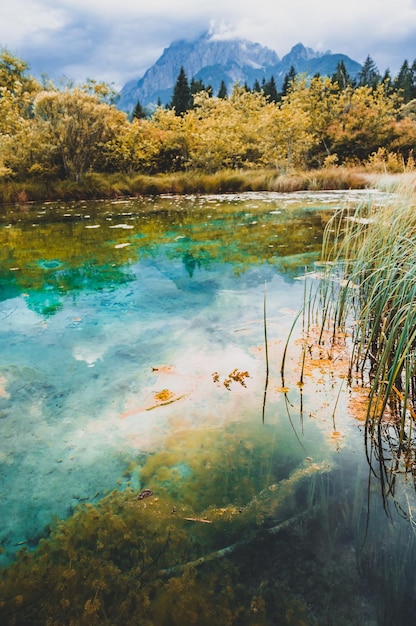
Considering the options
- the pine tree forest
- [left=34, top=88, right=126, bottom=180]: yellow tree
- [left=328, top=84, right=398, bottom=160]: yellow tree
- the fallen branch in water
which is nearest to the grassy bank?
the pine tree forest

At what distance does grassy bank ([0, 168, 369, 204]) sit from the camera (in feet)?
44.7

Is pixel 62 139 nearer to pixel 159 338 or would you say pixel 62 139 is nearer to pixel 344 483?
pixel 159 338

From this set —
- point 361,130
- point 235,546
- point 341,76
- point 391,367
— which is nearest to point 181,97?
point 341,76

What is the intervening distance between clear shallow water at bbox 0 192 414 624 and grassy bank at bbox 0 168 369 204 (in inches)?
399

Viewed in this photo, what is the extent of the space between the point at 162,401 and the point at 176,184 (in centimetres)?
1465

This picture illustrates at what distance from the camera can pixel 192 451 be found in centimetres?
182

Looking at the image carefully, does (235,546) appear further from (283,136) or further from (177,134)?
(177,134)

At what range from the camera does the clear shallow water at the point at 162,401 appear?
1583mm

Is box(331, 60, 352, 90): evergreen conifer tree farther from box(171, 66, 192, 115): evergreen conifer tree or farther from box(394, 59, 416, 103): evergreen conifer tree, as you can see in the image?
box(171, 66, 192, 115): evergreen conifer tree

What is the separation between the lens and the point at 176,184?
15.5 meters

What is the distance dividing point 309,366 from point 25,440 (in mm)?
1787

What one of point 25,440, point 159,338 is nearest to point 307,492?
point 25,440

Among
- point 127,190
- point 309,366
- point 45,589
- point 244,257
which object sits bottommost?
point 45,589

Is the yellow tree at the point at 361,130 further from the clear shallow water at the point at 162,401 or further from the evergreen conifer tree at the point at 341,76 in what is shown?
the clear shallow water at the point at 162,401
